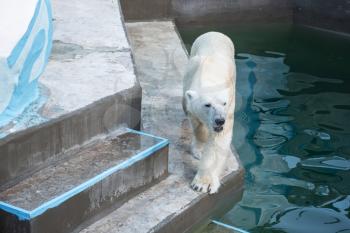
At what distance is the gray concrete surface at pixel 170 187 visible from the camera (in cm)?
344

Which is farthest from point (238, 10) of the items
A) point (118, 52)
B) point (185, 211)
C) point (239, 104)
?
point (185, 211)

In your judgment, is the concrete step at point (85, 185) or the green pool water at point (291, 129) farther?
the green pool water at point (291, 129)

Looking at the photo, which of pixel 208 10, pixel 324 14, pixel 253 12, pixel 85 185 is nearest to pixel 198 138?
pixel 85 185

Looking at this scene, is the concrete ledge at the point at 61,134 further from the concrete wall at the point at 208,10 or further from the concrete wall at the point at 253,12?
the concrete wall at the point at 253,12

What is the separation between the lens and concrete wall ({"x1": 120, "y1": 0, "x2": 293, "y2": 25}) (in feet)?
26.9

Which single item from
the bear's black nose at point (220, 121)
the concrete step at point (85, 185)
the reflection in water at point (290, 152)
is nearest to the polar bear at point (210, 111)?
the bear's black nose at point (220, 121)

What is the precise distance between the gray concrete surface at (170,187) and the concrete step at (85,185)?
0.30 ft

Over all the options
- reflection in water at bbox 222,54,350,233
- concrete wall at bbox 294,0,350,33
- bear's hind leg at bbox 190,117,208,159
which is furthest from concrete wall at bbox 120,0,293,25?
bear's hind leg at bbox 190,117,208,159

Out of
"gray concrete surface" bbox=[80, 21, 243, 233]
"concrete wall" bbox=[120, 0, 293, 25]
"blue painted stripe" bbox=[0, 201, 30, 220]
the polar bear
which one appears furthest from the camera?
"concrete wall" bbox=[120, 0, 293, 25]

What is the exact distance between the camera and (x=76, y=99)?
368 centimetres

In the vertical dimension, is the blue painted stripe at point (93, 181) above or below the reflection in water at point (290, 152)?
above

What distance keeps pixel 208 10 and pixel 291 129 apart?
3757 millimetres

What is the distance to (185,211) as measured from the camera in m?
3.63

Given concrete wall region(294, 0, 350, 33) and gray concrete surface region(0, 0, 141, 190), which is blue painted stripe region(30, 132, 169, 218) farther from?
concrete wall region(294, 0, 350, 33)
